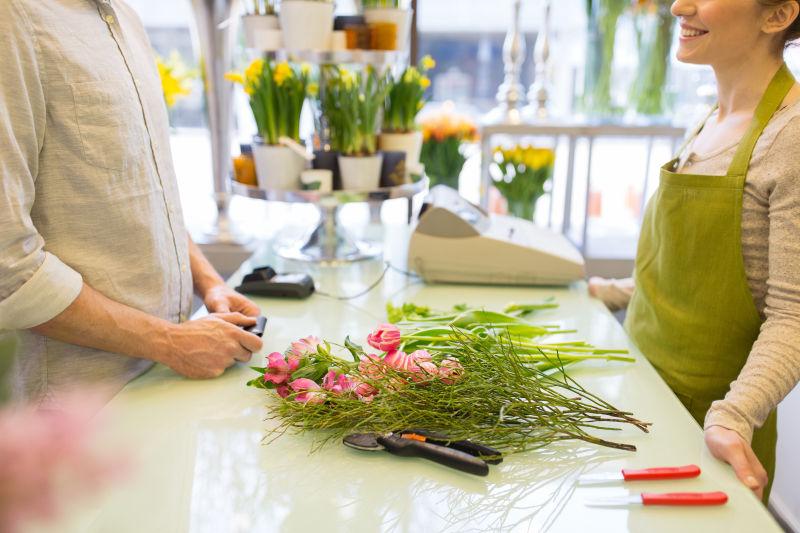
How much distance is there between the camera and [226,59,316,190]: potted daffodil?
1.83 meters

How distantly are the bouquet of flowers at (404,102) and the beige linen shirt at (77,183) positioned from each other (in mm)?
806

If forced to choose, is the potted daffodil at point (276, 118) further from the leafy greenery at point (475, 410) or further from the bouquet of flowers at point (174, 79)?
the leafy greenery at point (475, 410)

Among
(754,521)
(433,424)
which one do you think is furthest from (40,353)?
(754,521)

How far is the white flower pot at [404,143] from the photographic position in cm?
197

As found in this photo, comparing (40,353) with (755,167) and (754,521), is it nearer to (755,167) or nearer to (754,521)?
(754,521)

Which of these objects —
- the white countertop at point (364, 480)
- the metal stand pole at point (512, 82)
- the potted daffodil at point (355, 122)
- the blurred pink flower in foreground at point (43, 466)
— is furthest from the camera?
the metal stand pole at point (512, 82)

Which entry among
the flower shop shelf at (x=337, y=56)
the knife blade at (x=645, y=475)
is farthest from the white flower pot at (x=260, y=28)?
the knife blade at (x=645, y=475)

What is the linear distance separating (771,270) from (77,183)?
1060 millimetres

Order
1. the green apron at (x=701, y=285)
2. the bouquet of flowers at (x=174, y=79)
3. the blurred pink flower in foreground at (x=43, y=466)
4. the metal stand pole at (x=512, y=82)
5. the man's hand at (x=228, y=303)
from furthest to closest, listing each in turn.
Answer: the metal stand pole at (x=512, y=82) → the bouquet of flowers at (x=174, y=79) → the man's hand at (x=228, y=303) → the green apron at (x=701, y=285) → the blurred pink flower in foreground at (x=43, y=466)

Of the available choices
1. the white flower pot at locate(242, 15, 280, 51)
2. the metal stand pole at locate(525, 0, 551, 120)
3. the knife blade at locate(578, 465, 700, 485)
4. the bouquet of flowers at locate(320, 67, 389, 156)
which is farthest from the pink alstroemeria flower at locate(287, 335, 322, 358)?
the metal stand pole at locate(525, 0, 551, 120)

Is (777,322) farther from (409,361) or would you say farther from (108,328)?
(108,328)

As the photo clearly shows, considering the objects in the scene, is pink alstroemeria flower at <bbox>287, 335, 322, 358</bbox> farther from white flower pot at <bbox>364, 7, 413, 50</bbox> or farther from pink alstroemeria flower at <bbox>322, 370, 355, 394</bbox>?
white flower pot at <bbox>364, 7, 413, 50</bbox>

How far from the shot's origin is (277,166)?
5.98ft

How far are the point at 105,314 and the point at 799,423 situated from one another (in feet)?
5.73
